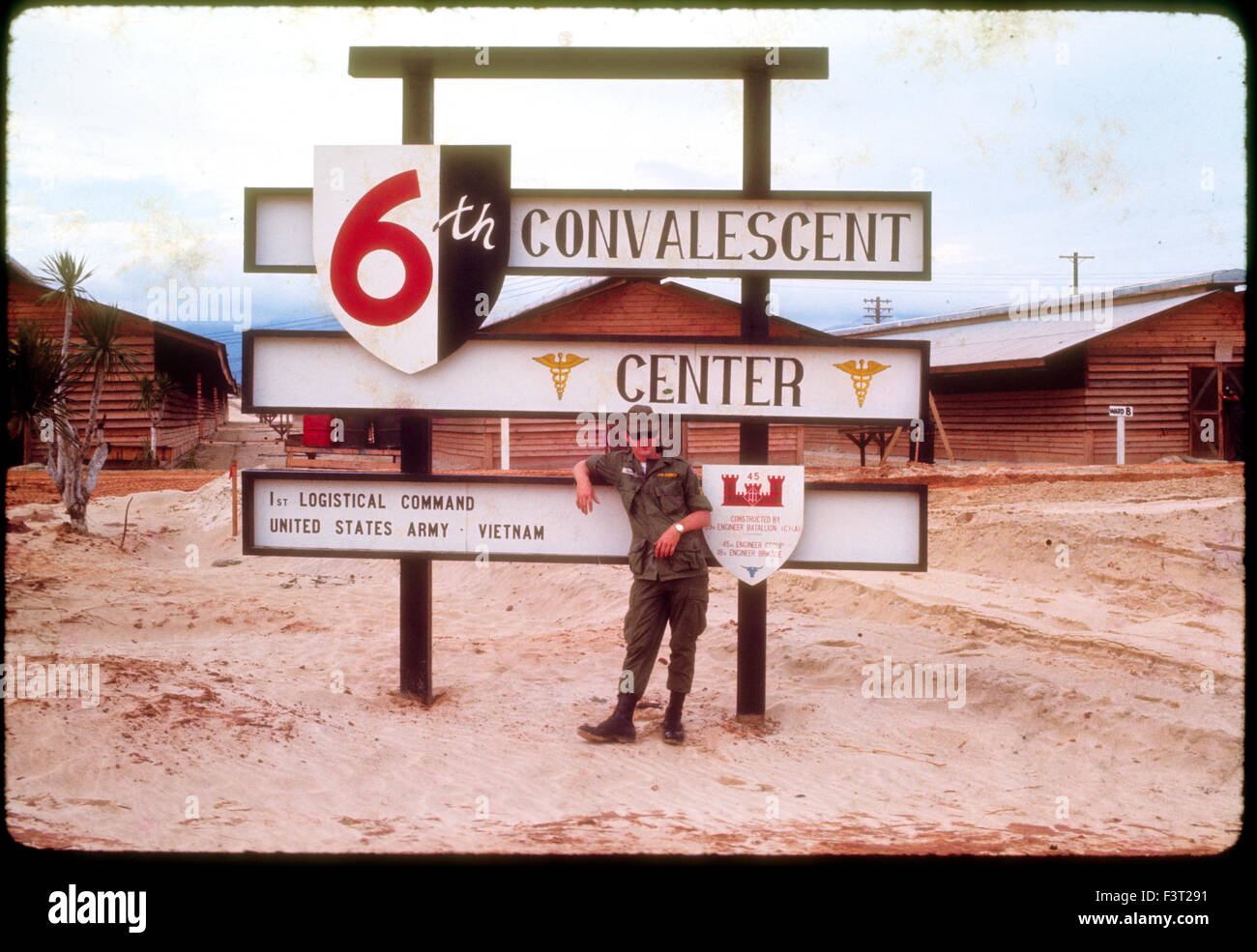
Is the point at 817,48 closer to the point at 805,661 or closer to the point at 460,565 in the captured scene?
the point at 805,661

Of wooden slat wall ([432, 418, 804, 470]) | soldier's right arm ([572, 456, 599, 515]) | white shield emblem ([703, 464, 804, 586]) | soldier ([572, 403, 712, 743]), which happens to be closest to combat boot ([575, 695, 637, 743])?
soldier ([572, 403, 712, 743])

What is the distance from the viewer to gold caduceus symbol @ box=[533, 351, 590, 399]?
A: 5.82 meters

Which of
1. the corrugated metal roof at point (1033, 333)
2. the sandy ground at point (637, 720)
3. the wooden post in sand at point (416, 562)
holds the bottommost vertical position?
the sandy ground at point (637, 720)

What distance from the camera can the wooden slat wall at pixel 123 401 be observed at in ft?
68.6

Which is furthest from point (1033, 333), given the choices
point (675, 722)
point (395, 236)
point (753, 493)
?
point (395, 236)

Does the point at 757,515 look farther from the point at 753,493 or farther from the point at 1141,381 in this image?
the point at 1141,381

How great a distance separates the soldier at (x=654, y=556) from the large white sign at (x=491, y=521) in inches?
11.9

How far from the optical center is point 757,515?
577 centimetres

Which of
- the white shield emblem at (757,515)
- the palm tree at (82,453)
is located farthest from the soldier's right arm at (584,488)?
the palm tree at (82,453)

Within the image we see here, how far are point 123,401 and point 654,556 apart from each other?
2213cm

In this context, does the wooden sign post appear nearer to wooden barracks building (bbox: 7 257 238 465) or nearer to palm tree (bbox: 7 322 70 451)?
palm tree (bbox: 7 322 70 451)

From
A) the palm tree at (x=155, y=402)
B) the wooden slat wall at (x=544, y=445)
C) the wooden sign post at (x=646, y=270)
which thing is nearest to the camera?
the wooden sign post at (x=646, y=270)

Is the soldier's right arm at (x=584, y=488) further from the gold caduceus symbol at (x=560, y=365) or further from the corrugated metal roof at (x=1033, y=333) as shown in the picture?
the corrugated metal roof at (x=1033, y=333)

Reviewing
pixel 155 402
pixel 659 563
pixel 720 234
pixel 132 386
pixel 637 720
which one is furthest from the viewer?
pixel 132 386
